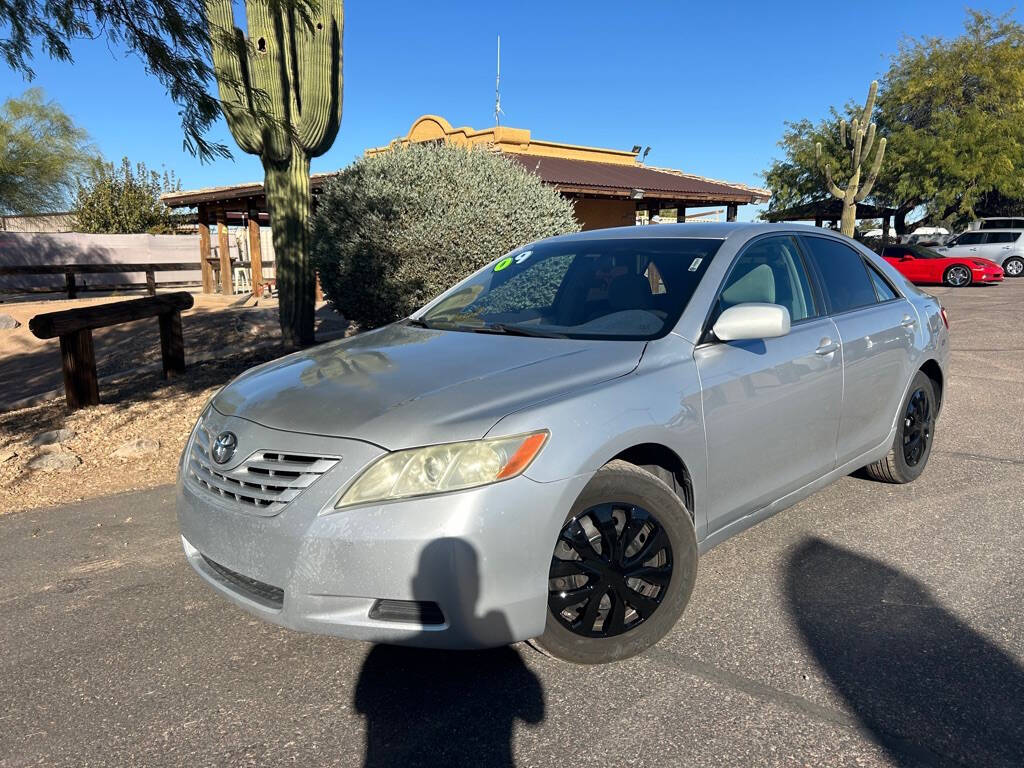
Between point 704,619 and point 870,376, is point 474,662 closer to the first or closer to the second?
point 704,619

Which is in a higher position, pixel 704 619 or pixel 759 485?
pixel 759 485

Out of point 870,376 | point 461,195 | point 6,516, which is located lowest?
point 6,516

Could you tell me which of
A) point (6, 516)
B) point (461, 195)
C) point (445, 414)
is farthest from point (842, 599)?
point (461, 195)

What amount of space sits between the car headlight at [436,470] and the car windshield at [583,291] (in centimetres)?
104

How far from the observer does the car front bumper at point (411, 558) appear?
240cm

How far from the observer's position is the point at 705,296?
11.3 ft

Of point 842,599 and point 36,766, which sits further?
point 842,599

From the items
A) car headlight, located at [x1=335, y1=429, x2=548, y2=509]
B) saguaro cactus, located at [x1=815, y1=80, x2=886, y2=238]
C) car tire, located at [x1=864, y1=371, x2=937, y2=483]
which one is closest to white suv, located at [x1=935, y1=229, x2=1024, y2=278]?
saguaro cactus, located at [x1=815, y1=80, x2=886, y2=238]

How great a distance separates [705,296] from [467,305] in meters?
1.30

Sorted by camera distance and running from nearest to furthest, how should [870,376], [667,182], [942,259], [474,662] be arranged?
[474,662], [870,376], [667,182], [942,259]

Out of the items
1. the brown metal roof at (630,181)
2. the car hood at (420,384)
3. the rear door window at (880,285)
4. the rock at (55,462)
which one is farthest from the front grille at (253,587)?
the brown metal roof at (630,181)

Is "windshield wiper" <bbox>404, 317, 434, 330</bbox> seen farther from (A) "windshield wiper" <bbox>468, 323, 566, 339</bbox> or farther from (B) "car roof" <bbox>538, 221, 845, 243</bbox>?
(B) "car roof" <bbox>538, 221, 845, 243</bbox>

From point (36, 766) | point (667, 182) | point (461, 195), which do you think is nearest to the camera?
point (36, 766)

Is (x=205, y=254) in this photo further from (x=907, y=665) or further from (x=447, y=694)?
(x=907, y=665)
